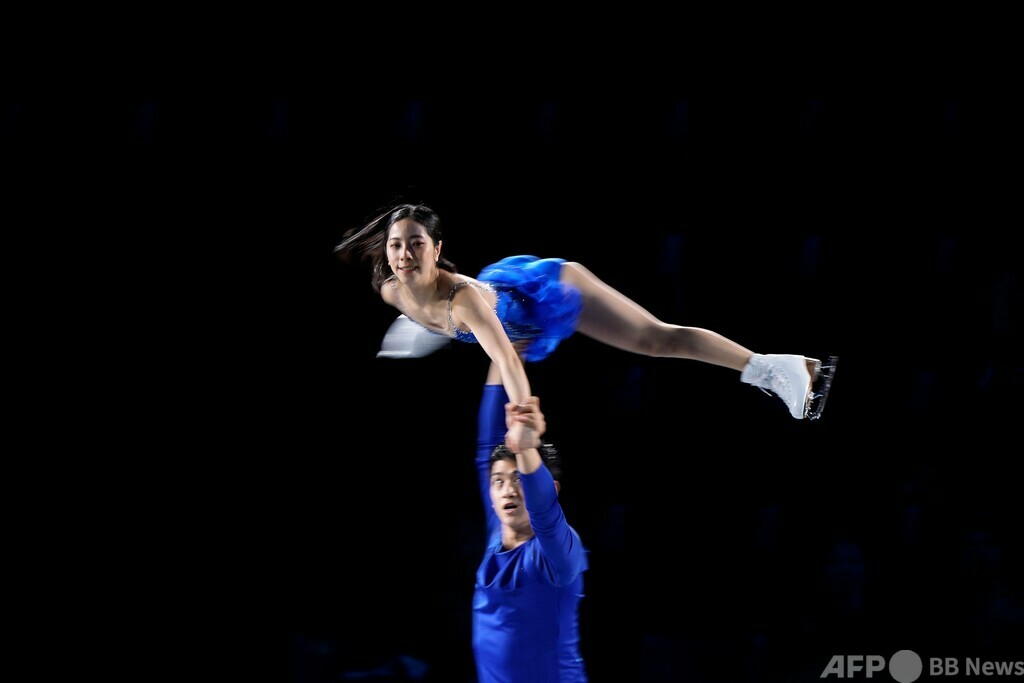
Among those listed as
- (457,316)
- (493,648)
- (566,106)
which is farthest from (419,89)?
(493,648)

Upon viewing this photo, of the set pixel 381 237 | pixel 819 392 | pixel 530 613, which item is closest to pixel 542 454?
pixel 530 613

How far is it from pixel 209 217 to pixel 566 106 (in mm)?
1330

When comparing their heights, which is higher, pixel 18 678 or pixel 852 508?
pixel 852 508

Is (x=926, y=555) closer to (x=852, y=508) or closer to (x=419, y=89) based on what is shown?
(x=852, y=508)

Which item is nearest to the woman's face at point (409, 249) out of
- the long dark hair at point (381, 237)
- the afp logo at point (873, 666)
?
the long dark hair at point (381, 237)

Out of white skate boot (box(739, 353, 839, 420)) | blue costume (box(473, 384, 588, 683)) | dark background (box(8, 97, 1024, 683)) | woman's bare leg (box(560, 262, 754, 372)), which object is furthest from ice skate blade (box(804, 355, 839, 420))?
dark background (box(8, 97, 1024, 683))

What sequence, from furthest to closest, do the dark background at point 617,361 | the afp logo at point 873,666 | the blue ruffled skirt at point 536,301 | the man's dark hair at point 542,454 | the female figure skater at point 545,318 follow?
the dark background at point 617,361
the afp logo at point 873,666
the blue ruffled skirt at point 536,301
the female figure skater at point 545,318
the man's dark hair at point 542,454

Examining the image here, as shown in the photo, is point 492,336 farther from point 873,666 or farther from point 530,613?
point 873,666

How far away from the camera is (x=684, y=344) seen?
8.48 ft

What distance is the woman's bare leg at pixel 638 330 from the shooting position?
258 centimetres

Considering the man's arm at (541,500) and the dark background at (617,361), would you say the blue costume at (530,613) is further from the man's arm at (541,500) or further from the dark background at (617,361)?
the dark background at (617,361)

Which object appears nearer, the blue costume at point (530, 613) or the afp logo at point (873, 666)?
the blue costume at point (530, 613)

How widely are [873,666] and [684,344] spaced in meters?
1.29

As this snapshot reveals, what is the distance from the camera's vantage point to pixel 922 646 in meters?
3.24
